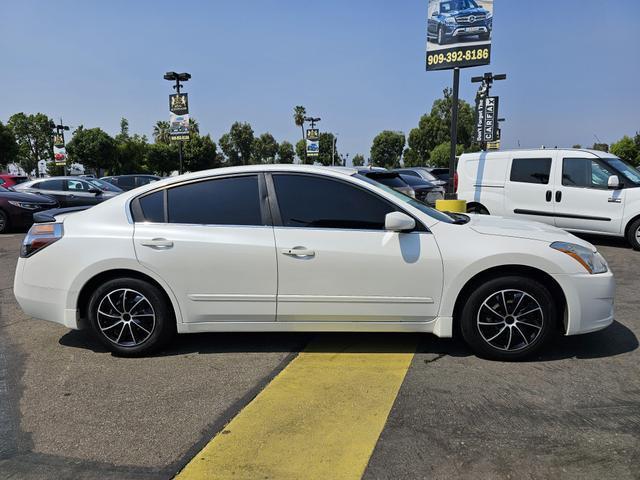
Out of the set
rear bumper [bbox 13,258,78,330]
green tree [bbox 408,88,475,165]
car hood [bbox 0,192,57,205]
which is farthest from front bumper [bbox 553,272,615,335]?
green tree [bbox 408,88,475,165]

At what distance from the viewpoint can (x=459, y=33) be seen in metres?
11.1

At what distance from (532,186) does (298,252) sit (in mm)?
7310

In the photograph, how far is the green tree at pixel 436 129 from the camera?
6308cm

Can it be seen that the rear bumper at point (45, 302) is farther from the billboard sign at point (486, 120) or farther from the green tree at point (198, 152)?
the green tree at point (198, 152)

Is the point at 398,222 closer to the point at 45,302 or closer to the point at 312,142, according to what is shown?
the point at 45,302

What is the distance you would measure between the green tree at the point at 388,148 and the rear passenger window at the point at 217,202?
257 feet

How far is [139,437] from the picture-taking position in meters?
2.68

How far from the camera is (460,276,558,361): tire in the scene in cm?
350

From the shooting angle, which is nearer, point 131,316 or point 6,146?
point 131,316

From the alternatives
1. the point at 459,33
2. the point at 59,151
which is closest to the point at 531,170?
the point at 459,33

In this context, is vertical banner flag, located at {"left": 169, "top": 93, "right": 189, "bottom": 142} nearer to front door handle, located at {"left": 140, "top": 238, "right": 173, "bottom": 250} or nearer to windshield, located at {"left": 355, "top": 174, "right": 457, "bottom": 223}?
front door handle, located at {"left": 140, "top": 238, "right": 173, "bottom": 250}

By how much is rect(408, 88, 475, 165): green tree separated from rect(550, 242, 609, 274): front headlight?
205ft

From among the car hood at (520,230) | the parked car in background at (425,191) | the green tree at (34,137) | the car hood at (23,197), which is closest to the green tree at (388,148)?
the green tree at (34,137)

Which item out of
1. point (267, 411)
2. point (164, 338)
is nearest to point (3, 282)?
point (164, 338)
